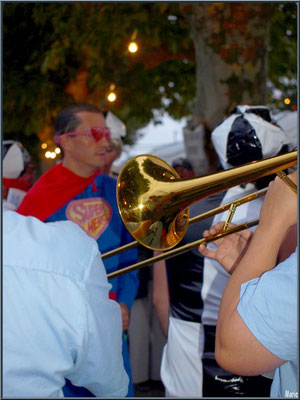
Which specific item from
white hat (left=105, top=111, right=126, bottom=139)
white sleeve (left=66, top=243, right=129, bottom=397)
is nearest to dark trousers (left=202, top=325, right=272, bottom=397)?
white sleeve (left=66, top=243, right=129, bottom=397)

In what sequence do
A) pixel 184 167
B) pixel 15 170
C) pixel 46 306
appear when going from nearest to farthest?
pixel 46 306 → pixel 15 170 → pixel 184 167

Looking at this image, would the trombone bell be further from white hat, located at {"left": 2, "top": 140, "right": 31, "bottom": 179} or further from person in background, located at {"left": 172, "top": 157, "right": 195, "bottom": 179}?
person in background, located at {"left": 172, "top": 157, "right": 195, "bottom": 179}

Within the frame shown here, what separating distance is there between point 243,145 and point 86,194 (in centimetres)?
104

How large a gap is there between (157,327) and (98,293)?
2.94 meters

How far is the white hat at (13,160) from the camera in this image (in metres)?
3.74

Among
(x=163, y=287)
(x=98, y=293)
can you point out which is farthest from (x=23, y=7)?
(x=98, y=293)

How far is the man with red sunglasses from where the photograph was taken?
2.46 m

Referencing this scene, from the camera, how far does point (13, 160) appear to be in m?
3.83

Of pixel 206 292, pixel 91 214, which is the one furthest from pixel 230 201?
pixel 91 214

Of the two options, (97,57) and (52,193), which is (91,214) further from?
(97,57)

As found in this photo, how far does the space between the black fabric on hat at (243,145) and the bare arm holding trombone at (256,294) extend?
2.47 feet

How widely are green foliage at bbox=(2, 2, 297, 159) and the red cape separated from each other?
12.5 feet

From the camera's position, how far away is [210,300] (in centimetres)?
191

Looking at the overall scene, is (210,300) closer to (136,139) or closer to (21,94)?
(21,94)
